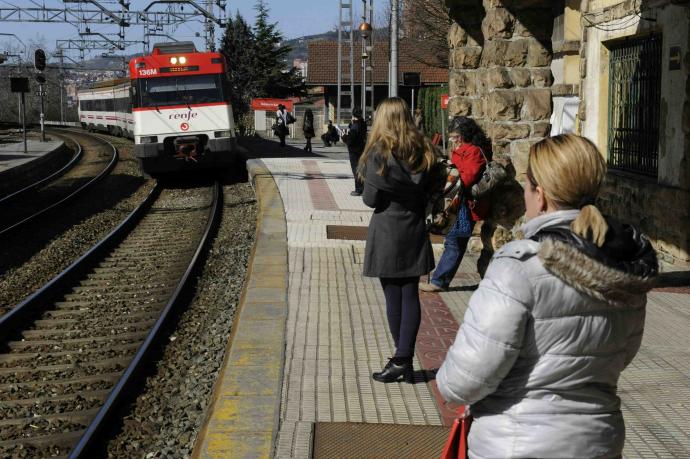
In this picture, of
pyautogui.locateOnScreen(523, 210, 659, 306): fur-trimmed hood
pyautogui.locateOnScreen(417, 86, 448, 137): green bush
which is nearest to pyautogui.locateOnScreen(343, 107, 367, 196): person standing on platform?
pyautogui.locateOnScreen(523, 210, 659, 306): fur-trimmed hood

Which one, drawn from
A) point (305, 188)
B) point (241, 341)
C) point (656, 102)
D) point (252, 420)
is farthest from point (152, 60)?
point (252, 420)

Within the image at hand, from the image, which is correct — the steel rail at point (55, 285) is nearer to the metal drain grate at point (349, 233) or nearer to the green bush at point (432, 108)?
the metal drain grate at point (349, 233)

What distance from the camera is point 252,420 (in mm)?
5227

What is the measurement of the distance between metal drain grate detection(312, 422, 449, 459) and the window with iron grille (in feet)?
24.1

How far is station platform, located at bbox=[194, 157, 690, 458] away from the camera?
4.96 meters

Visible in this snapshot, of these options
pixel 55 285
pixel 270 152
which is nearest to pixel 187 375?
pixel 55 285

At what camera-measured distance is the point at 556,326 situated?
2.58 m

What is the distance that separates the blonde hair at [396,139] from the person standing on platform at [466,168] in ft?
6.35

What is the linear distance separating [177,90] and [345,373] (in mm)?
17141

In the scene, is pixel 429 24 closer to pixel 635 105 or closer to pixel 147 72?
pixel 147 72

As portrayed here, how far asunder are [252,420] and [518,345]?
9.59ft

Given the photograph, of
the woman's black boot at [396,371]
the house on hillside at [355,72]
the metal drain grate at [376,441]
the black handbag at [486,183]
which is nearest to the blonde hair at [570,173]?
the metal drain grate at [376,441]

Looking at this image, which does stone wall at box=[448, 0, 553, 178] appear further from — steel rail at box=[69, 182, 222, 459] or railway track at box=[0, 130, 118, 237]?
railway track at box=[0, 130, 118, 237]

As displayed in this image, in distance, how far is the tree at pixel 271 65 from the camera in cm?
7656
